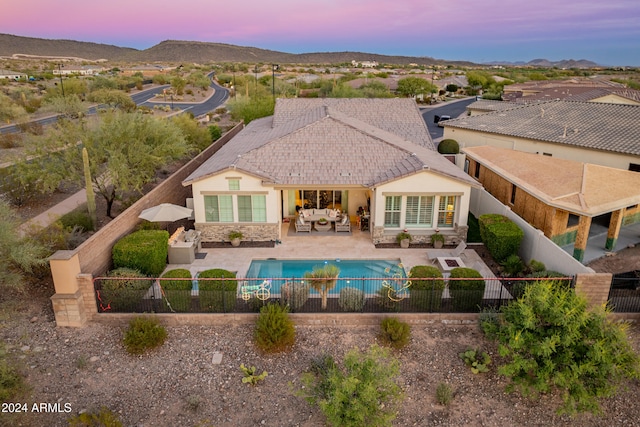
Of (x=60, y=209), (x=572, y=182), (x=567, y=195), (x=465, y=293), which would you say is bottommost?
(x=60, y=209)

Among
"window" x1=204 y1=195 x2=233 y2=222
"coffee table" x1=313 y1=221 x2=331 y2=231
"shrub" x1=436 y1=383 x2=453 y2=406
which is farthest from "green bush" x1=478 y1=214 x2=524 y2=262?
"window" x1=204 y1=195 x2=233 y2=222

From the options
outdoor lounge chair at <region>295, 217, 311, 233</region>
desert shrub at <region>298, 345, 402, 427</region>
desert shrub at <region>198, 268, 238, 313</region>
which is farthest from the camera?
Answer: outdoor lounge chair at <region>295, 217, 311, 233</region>

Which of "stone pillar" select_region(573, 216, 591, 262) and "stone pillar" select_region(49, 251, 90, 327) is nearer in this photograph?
"stone pillar" select_region(49, 251, 90, 327)

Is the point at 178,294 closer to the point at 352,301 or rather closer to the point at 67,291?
the point at 67,291

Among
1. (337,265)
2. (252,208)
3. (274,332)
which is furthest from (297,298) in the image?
(252,208)

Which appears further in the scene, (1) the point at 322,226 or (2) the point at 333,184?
(1) the point at 322,226

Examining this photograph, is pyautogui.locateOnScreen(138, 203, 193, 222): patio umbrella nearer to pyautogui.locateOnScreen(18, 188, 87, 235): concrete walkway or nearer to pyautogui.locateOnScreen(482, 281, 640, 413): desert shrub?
pyautogui.locateOnScreen(18, 188, 87, 235): concrete walkway
